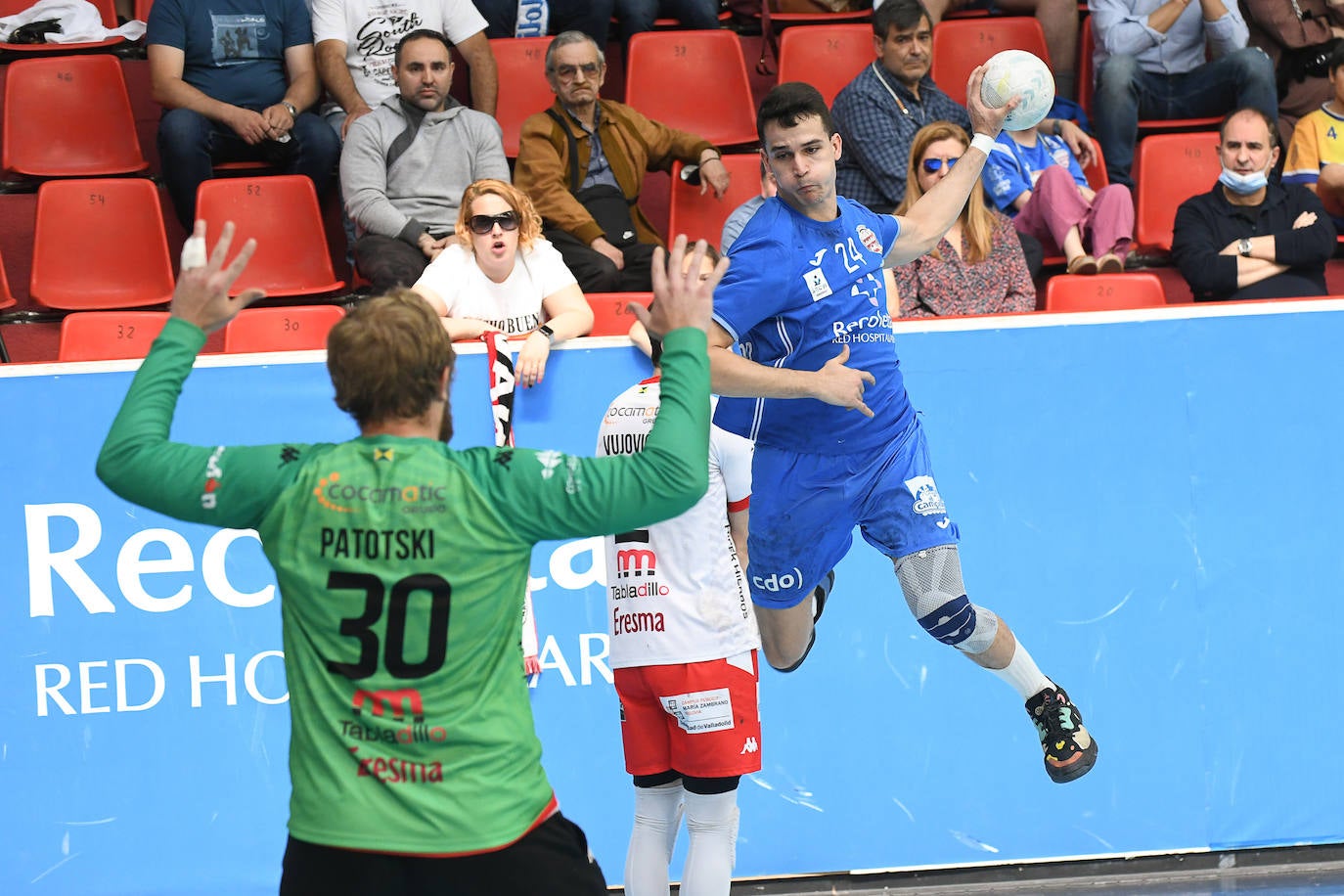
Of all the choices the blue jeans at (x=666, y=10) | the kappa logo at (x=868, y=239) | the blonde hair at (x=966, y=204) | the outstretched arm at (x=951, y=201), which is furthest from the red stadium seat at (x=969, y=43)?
the kappa logo at (x=868, y=239)

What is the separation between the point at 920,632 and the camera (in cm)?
579

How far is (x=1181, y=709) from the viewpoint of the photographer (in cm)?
588

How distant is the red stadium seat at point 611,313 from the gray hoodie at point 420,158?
112 cm

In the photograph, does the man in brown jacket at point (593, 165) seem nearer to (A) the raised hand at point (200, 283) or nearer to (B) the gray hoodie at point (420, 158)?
(B) the gray hoodie at point (420, 158)

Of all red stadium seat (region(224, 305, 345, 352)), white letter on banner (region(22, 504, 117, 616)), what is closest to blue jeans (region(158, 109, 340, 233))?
red stadium seat (region(224, 305, 345, 352))

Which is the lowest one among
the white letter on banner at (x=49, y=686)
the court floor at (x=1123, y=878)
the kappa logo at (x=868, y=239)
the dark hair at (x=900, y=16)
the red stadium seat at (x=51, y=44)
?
the court floor at (x=1123, y=878)

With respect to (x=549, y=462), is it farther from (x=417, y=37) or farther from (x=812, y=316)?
(x=417, y=37)

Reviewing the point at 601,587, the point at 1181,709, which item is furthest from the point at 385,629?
the point at 1181,709

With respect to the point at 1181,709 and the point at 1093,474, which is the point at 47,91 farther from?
the point at 1181,709

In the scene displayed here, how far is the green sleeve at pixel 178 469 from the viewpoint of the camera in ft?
9.04

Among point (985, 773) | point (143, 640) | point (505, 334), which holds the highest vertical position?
point (505, 334)

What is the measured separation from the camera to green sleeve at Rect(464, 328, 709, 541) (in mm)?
2736

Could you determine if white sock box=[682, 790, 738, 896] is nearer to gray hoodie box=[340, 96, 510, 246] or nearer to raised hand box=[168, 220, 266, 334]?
raised hand box=[168, 220, 266, 334]

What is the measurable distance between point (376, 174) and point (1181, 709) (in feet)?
14.4
